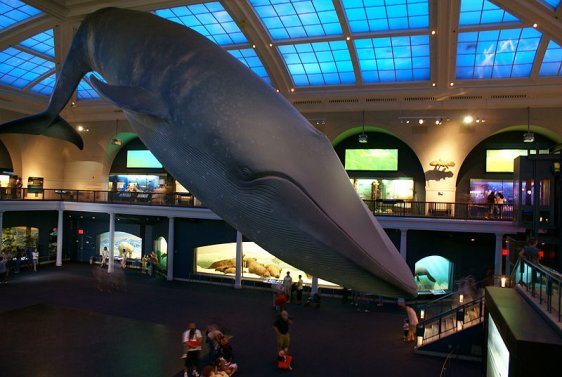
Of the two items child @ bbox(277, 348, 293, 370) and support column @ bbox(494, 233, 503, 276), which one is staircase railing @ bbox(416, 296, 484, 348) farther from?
support column @ bbox(494, 233, 503, 276)

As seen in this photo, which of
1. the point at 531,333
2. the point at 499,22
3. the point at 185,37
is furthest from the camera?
the point at 499,22

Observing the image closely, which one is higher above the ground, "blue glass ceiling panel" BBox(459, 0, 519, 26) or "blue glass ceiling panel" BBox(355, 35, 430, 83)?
"blue glass ceiling panel" BBox(459, 0, 519, 26)

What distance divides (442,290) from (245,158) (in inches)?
827

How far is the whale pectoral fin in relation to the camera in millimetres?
1670

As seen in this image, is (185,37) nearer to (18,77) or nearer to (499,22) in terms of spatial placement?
Result: (499,22)

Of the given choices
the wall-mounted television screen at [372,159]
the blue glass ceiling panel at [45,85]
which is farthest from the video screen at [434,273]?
the blue glass ceiling panel at [45,85]

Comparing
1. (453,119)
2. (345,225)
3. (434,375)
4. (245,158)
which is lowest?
(434,375)

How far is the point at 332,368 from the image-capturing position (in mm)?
10305

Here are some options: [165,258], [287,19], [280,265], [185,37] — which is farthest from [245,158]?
[165,258]

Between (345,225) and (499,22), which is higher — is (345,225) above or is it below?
below

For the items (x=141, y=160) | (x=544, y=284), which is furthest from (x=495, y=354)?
(x=141, y=160)

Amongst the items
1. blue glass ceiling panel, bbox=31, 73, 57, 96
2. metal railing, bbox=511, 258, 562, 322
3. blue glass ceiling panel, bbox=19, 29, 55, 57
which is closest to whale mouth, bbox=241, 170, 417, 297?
metal railing, bbox=511, 258, 562, 322

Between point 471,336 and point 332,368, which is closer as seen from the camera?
point 332,368

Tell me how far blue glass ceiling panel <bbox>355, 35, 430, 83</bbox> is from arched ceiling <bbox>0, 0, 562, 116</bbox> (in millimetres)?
58
